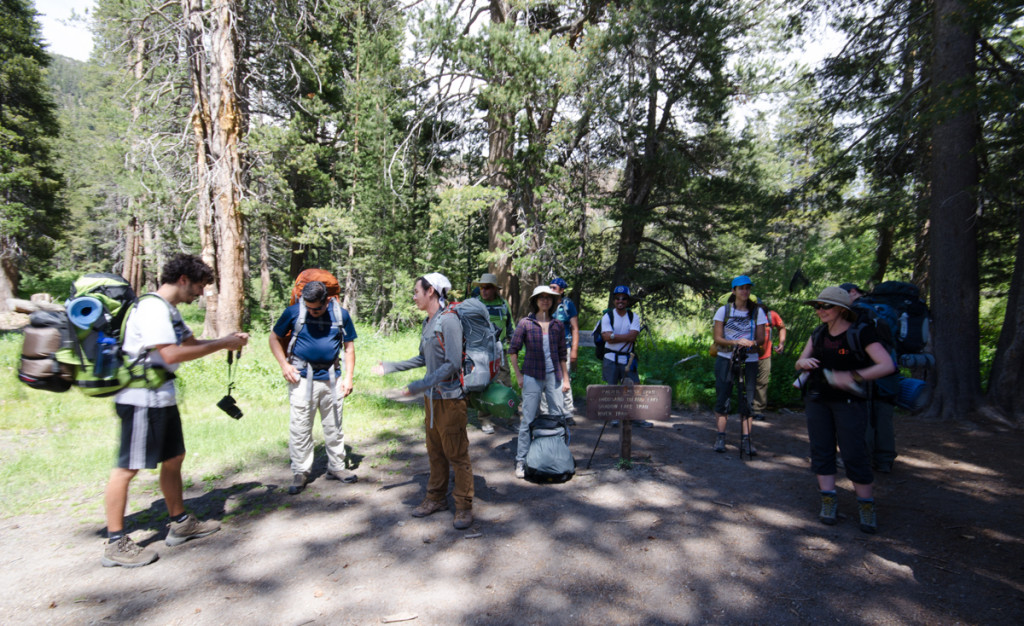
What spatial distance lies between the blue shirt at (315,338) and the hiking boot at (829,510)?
4.39m

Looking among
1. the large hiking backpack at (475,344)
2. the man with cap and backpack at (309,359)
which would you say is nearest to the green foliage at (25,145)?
the man with cap and backpack at (309,359)

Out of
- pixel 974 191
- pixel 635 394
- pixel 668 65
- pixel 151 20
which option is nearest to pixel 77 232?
pixel 151 20

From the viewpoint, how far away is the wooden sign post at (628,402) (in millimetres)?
5340

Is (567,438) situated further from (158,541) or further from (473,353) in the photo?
(158,541)

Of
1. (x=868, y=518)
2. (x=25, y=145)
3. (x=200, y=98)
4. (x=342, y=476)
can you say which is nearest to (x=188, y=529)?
(x=342, y=476)

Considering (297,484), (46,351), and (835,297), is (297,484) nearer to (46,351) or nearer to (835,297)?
(46,351)

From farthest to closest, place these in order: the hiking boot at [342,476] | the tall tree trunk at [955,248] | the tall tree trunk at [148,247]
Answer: the tall tree trunk at [148,247], the tall tree trunk at [955,248], the hiking boot at [342,476]

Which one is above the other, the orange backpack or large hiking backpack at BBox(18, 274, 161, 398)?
the orange backpack

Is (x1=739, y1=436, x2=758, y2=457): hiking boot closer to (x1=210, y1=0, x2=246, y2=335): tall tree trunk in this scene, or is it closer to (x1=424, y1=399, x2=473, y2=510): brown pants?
(x1=424, y1=399, x2=473, y2=510): brown pants

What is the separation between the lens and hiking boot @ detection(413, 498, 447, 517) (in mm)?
4414

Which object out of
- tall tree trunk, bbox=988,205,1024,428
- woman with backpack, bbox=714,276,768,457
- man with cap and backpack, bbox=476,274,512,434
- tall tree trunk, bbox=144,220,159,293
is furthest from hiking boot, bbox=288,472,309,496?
tall tree trunk, bbox=144,220,159,293

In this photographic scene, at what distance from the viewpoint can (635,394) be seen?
5391mm

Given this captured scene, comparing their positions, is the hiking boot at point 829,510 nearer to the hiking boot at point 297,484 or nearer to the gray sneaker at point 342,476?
the gray sneaker at point 342,476

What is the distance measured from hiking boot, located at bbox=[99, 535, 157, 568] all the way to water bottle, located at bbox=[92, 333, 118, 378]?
1238mm
